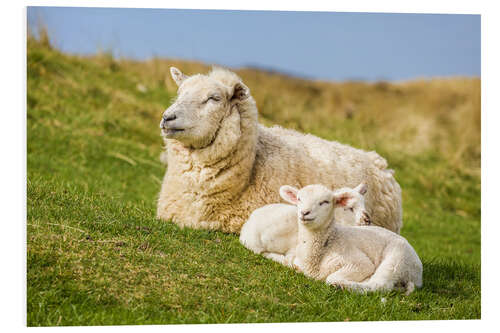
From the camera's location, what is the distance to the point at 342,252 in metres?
5.43

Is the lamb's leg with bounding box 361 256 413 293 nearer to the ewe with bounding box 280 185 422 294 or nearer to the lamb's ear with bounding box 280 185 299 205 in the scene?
the ewe with bounding box 280 185 422 294

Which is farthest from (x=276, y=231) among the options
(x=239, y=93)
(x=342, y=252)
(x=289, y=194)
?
(x=239, y=93)

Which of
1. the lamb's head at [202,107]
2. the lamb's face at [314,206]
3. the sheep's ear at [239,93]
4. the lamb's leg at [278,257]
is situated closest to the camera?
the lamb's face at [314,206]


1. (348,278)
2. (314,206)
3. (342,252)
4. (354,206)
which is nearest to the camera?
(314,206)

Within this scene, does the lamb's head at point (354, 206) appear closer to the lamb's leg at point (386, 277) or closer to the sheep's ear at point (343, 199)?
the sheep's ear at point (343, 199)

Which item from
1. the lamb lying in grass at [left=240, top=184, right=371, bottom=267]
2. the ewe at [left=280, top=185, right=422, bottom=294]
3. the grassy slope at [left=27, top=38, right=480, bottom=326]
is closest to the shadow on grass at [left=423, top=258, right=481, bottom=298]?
the grassy slope at [left=27, top=38, right=480, bottom=326]

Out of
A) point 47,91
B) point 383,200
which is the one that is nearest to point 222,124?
point 383,200

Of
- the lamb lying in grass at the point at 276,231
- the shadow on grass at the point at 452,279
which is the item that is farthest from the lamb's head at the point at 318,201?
the shadow on grass at the point at 452,279

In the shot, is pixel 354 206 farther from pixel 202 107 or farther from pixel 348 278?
pixel 202 107

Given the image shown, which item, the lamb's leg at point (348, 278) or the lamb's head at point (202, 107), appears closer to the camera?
the lamb's leg at point (348, 278)

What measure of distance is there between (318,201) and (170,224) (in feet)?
5.69

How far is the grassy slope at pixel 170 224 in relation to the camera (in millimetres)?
4863

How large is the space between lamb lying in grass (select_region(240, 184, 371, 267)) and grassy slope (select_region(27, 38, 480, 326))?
156 millimetres

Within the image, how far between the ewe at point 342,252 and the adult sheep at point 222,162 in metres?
1.21
